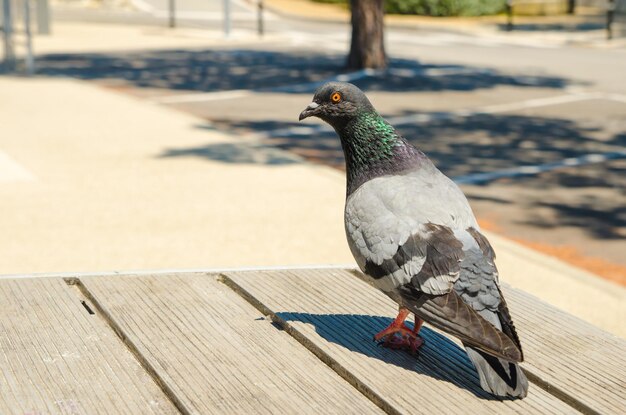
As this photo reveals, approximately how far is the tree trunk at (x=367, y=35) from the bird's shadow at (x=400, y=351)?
15.8 m

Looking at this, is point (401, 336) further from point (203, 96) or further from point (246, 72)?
point (246, 72)

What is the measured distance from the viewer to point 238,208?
865 cm

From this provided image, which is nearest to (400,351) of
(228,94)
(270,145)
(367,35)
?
(270,145)

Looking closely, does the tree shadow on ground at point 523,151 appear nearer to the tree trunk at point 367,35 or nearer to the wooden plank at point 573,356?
the tree trunk at point 367,35

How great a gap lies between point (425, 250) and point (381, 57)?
656 inches

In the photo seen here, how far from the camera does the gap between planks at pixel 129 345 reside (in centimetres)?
274

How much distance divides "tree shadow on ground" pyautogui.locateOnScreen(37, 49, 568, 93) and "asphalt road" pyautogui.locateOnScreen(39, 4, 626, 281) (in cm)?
3

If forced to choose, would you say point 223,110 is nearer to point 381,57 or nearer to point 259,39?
point 381,57

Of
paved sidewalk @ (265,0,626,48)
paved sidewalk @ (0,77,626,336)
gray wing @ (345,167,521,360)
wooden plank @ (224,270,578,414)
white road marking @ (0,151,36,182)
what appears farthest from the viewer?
paved sidewalk @ (265,0,626,48)

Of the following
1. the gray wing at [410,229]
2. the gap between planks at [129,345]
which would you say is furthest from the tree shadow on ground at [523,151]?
the gap between planks at [129,345]

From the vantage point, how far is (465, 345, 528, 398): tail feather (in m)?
2.82

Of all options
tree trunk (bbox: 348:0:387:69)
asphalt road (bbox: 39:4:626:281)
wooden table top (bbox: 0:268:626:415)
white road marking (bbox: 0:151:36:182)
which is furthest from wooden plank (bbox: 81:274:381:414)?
tree trunk (bbox: 348:0:387:69)

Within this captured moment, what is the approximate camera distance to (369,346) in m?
3.27

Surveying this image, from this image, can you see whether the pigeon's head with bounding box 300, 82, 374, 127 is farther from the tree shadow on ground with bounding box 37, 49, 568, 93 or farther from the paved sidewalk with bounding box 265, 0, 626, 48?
the paved sidewalk with bounding box 265, 0, 626, 48
